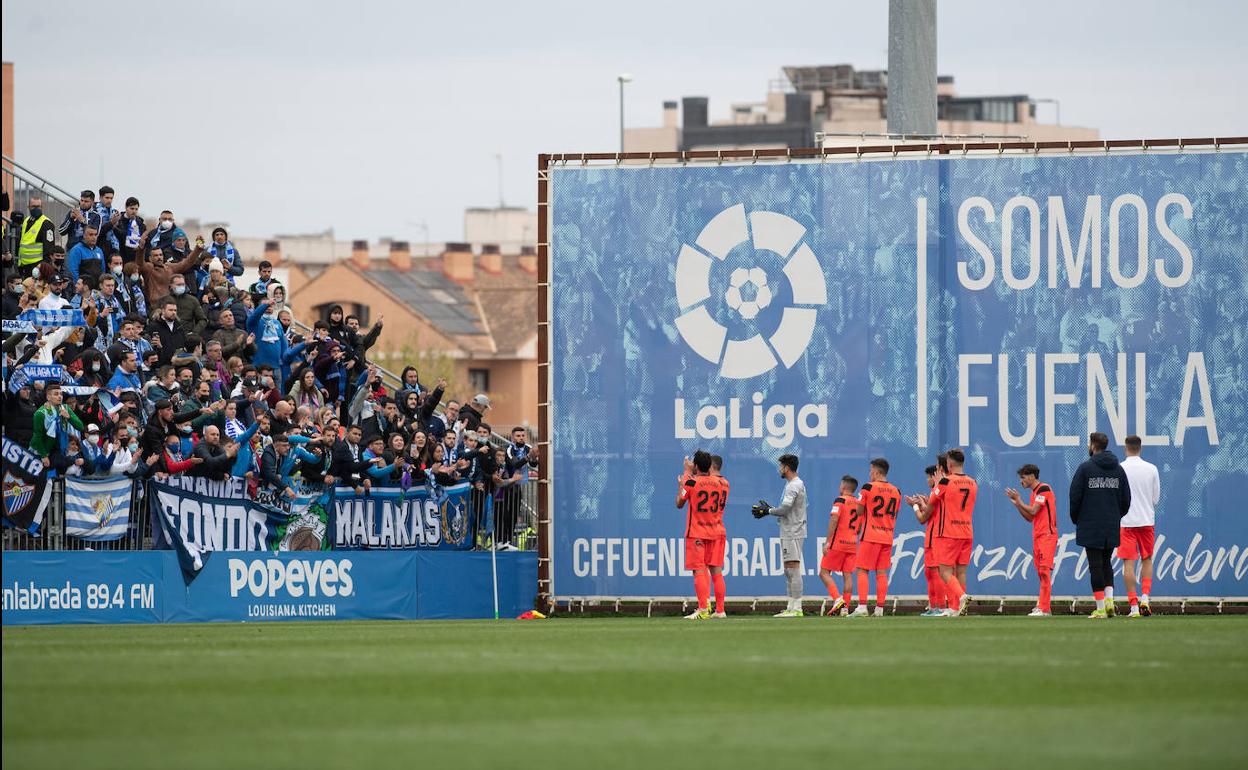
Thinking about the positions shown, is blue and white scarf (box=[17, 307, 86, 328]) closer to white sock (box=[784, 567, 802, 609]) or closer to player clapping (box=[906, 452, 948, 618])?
white sock (box=[784, 567, 802, 609])

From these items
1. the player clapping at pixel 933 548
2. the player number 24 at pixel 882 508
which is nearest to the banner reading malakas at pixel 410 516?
the player number 24 at pixel 882 508

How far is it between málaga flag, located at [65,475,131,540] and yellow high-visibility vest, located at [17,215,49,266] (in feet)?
16.3

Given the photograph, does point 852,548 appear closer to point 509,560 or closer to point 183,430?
point 509,560

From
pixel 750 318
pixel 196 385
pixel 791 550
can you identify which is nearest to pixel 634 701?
pixel 791 550

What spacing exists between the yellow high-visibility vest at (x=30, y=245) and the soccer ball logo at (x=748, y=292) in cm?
877

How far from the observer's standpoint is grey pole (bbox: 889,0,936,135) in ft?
100

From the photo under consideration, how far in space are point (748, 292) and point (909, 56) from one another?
25.0 feet

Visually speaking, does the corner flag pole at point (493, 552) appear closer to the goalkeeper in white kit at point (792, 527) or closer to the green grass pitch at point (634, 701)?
the goalkeeper in white kit at point (792, 527)

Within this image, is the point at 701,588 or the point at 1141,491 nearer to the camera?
the point at 1141,491

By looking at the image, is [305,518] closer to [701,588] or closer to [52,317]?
[701,588]

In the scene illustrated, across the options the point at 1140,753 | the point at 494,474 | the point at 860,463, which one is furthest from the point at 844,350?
the point at 1140,753

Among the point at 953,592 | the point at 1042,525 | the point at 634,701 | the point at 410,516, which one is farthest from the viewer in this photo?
the point at 410,516

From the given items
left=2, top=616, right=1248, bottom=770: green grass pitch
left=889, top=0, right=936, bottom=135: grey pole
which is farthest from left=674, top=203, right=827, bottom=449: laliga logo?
left=2, top=616, right=1248, bottom=770: green grass pitch

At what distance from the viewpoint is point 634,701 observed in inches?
461
